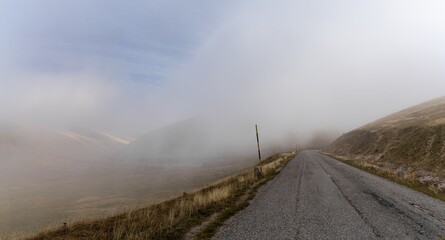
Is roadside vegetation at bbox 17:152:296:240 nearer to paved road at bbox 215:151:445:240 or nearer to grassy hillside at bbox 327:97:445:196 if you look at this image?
paved road at bbox 215:151:445:240

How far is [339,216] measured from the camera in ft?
43.9

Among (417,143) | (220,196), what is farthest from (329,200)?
(417,143)

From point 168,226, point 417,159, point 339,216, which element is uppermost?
point 168,226

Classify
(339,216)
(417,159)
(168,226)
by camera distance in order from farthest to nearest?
(417,159), (339,216), (168,226)

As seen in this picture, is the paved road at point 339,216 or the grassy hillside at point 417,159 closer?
the paved road at point 339,216

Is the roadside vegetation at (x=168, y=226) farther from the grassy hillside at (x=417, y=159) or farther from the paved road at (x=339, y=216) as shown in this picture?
the grassy hillside at (x=417, y=159)

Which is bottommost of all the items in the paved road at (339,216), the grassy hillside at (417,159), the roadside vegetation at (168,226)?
the grassy hillside at (417,159)

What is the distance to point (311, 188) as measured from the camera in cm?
2223

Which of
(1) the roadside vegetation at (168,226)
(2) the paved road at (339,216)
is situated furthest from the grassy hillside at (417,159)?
(1) the roadside vegetation at (168,226)

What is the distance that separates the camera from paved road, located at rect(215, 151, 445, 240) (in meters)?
10.9

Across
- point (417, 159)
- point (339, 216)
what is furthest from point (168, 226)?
point (417, 159)

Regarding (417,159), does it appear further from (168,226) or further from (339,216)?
(168,226)

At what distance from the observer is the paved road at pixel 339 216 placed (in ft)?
35.8

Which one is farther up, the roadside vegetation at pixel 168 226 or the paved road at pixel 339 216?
the roadside vegetation at pixel 168 226
